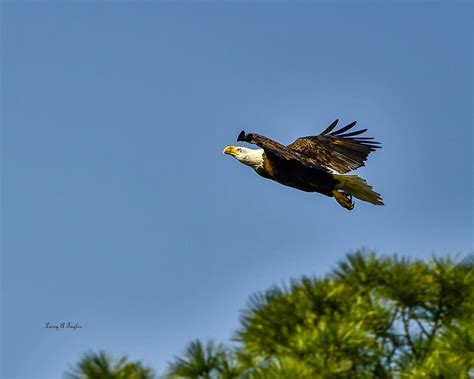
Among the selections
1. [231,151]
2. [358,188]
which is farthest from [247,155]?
[358,188]

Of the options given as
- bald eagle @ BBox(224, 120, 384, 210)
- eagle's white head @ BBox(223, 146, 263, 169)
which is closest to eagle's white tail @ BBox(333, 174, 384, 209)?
bald eagle @ BBox(224, 120, 384, 210)

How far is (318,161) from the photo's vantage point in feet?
55.3

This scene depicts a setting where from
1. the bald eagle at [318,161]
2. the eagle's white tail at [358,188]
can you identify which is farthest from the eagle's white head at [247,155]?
the eagle's white tail at [358,188]

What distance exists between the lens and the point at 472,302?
1533 centimetres

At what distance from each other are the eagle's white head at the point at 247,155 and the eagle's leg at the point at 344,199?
971 mm

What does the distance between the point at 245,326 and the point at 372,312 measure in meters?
1.38

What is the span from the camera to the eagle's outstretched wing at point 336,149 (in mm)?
16938

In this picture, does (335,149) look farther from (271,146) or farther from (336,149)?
(271,146)

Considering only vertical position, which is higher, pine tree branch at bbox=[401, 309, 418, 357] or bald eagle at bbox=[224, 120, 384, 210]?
bald eagle at bbox=[224, 120, 384, 210]

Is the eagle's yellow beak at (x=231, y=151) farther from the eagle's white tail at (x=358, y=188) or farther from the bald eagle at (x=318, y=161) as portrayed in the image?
the eagle's white tail at (x=358, y=188)

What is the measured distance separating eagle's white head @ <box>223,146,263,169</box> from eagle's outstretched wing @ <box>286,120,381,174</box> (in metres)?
0.42

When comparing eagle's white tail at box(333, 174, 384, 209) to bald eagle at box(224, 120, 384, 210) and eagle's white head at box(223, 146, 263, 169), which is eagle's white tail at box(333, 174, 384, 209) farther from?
eagle's white head at box(223, 146, 263, 169)

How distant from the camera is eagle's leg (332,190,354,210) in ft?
53.3

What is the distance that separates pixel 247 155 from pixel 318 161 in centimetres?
A: 87
